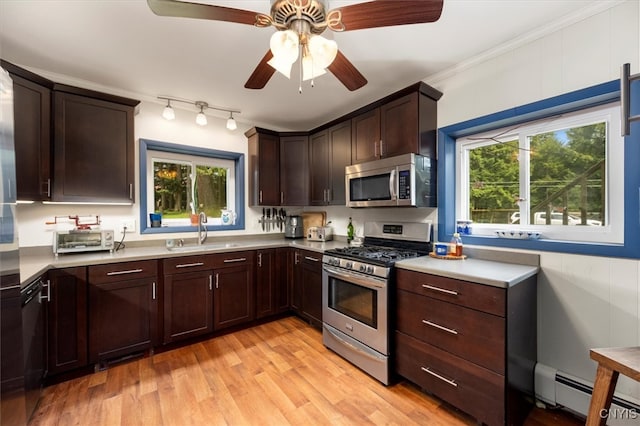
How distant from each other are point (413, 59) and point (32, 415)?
351cm

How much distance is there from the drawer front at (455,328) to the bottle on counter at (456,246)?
54 centimetres

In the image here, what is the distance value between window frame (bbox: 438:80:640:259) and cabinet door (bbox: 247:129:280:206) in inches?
77.1

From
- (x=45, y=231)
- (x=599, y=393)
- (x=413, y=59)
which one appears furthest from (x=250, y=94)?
(x=599, y=393)

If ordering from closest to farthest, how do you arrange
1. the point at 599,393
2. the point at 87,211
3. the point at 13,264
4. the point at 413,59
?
1. the point at 599,393
2. the point at 13,264
3. the point at 413,59
4. the point at 87,211

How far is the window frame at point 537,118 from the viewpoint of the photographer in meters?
1.44

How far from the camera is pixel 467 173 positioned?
2328 mm

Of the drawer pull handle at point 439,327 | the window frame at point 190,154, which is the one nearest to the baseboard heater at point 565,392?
the drawer pull handle at point 439,327

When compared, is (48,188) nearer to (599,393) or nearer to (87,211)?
(87,211)

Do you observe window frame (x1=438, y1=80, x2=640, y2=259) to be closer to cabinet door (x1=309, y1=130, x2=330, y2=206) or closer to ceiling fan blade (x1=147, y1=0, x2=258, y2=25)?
cabinet door (x1=309, y1=130, x2=330, y2=206)

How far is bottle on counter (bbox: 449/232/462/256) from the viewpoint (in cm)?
207

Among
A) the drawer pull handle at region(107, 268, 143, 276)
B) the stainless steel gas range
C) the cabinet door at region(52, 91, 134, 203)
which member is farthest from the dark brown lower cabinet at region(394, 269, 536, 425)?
the cabinet door at region(52, 91, 134, 203)

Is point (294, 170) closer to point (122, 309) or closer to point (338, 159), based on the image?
point (338, 159)

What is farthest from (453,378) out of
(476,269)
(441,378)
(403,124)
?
(403,124)

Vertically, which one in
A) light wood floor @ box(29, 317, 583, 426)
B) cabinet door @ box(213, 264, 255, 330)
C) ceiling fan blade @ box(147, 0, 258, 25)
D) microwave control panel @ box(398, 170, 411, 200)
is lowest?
light wood floor @ box(29, 317, 583, 426)
